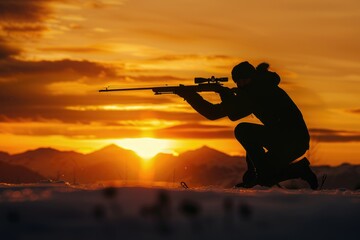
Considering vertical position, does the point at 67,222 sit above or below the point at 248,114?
below

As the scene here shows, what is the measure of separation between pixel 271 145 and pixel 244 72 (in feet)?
4.05

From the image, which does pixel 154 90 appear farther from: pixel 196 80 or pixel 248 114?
pixel 248 114

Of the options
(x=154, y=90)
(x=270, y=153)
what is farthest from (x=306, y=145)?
(x=154, y=90)

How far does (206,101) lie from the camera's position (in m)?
13.2

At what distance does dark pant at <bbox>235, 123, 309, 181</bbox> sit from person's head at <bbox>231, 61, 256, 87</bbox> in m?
0.72

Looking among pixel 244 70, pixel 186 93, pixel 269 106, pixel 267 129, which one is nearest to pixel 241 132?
pixel 267 129

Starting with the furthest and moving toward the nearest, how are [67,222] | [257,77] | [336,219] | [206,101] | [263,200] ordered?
[206,101], [257,77], [263,200], [336,219], [67,222]

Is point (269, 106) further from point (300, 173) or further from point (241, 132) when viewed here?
point (300, 173)

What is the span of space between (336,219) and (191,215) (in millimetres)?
1263

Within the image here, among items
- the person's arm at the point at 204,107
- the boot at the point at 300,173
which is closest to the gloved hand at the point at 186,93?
the person's arm at the point at 204,107

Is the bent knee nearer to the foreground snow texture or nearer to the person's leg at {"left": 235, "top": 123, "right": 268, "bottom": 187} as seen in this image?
the person's leg at {"left": 235, "top": 123, "right": 268, "bottom": 187}

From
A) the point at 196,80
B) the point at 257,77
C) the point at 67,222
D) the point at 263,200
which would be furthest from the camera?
the point at 196,80

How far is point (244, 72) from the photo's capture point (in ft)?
40.8

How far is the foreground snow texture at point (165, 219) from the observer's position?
17.9 ft
